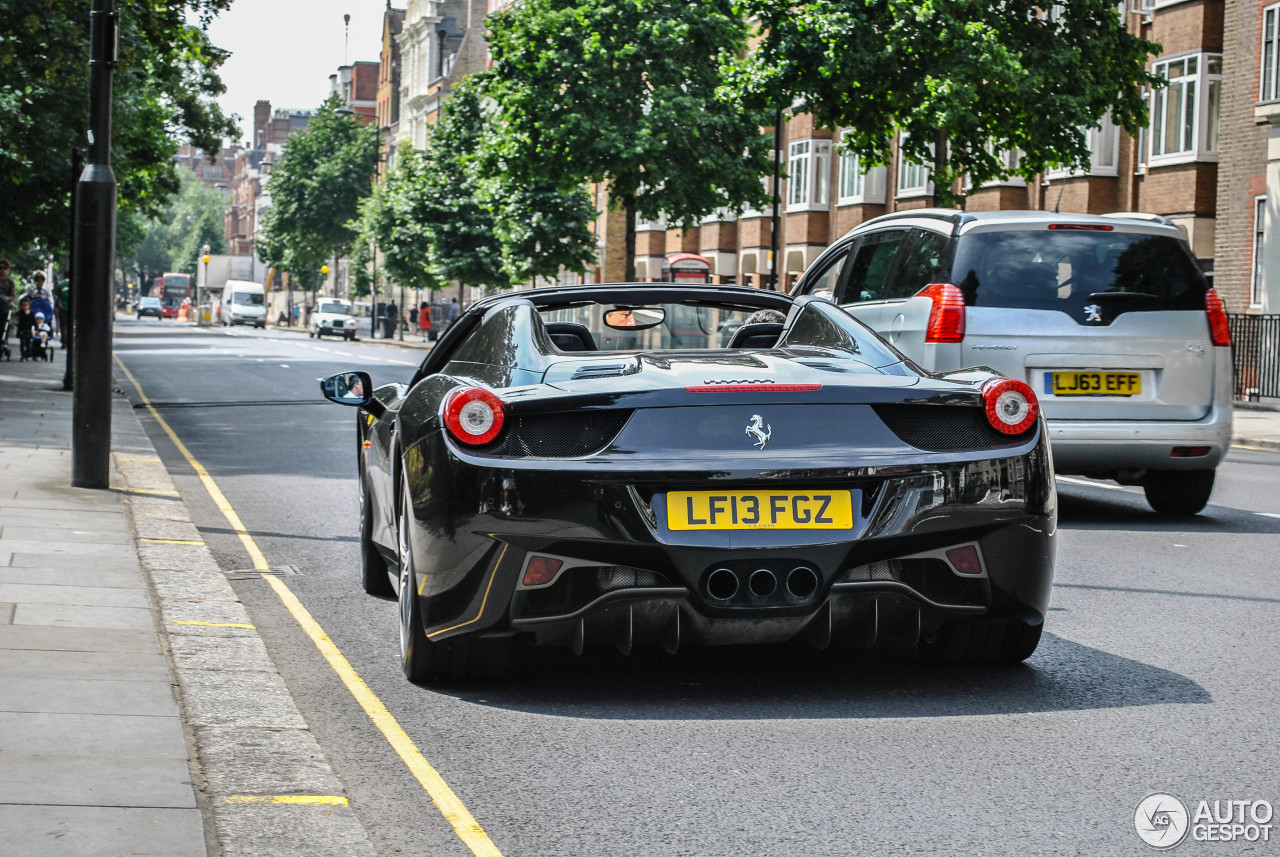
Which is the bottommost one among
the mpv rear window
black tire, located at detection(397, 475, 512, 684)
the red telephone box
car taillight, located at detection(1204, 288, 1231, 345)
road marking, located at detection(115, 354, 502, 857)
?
road marking, located at detection(115, 354, 502, 857)

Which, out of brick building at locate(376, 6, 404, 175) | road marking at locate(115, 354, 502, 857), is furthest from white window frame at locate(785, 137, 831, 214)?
brick building at locate(376, 6, 404, 175)

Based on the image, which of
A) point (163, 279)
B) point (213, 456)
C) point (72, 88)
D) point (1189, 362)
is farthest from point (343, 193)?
point (1189, 362)

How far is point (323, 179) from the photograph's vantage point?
96812mm

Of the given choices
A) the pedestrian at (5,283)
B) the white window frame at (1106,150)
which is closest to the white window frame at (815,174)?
the white window frame at (1106,150)

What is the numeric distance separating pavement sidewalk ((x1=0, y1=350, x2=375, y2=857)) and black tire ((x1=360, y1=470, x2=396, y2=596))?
0.64 metres

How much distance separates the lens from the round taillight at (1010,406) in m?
5.64

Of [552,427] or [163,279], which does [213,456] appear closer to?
[552,427]

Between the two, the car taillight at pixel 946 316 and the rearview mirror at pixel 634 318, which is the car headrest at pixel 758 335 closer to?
the rearview mirror at pixel 634 318

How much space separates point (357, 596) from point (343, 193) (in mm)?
91697

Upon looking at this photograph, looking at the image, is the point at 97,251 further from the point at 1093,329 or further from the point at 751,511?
the point at 751,511

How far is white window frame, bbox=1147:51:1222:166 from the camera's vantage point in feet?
113

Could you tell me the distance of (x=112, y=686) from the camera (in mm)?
5520

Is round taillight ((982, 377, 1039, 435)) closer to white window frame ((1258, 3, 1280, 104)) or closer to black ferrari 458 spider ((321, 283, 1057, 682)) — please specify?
black ferrari 458 spider ((321, 283, 1057, 682))

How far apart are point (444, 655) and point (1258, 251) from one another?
29.6m
